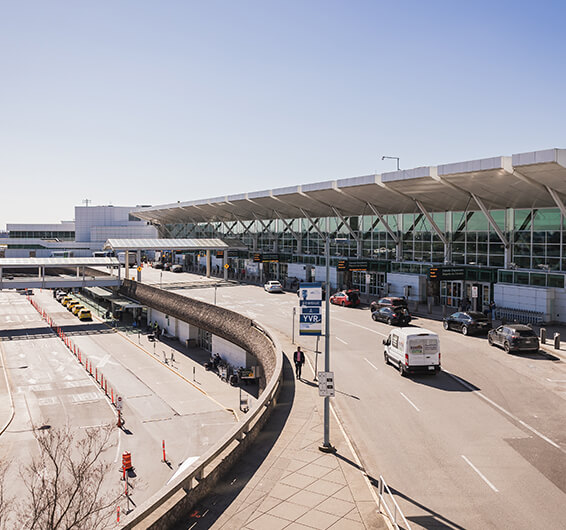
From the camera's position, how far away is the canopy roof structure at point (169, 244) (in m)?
67.9

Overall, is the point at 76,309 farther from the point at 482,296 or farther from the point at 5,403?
the point at 482,296

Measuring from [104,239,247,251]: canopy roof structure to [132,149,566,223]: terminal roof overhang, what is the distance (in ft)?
23.3

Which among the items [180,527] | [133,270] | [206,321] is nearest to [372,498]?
[180,527]

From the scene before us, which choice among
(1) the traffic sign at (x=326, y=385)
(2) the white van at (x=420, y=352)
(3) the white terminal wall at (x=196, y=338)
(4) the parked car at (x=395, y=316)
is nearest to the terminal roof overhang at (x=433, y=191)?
(4) the parked car at (x=395, y=316)

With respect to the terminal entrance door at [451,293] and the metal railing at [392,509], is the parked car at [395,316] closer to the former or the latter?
the terminal entrance door at [451,293]

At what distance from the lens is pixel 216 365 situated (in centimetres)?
4397

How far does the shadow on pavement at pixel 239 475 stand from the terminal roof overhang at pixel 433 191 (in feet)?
68.2

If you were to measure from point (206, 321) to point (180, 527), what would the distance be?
1196 inches

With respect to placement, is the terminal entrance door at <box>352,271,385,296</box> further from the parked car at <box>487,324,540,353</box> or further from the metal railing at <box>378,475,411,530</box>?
the metal railing at <box>378,475,411,530</box>

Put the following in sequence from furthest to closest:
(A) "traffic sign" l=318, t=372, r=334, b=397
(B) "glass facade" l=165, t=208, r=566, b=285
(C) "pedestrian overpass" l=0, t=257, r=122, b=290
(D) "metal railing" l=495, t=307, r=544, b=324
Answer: (C) "pedestrian overpass" l=0, t=257, r=122, b=290
(B) "glass facade" l=165, t=208, r=566, b=285
(D) "metal railing" l=495, t=307, r=544, b=324
(A) "traffic sign" l=318, t=372, r=334, b=397

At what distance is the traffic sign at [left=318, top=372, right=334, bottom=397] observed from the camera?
573 inches

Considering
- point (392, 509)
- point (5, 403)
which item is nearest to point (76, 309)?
point (5, 403)

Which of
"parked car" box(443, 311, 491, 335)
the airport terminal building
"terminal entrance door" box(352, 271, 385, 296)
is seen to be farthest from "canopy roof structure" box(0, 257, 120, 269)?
"parked car" box(443, 311, 491, 335)

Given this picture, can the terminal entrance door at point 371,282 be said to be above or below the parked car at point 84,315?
above
